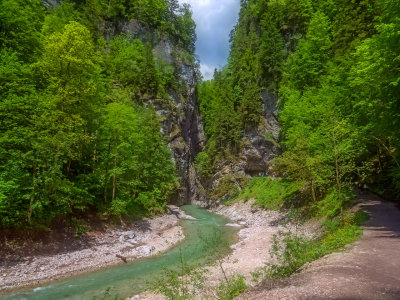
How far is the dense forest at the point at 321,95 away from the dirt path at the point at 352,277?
3.87m

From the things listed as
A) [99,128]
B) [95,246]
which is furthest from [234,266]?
[99,128]

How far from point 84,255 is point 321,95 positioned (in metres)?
23.3

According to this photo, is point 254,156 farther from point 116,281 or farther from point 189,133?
point 116,281

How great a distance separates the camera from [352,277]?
19.8 ft

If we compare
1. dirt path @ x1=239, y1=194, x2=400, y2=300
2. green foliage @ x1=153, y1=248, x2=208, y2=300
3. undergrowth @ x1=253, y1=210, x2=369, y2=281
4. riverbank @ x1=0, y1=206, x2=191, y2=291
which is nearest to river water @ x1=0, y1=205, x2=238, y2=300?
green foliage @ x1=153, y1=248, x2=208, y2=300

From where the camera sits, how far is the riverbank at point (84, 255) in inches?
438

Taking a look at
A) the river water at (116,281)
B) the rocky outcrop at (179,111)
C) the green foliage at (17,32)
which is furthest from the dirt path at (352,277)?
the rocky outcrop at (179,111)

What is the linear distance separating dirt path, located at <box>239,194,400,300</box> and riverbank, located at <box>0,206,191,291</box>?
6.73m

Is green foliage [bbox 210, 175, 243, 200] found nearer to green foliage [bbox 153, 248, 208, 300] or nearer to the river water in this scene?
the river water

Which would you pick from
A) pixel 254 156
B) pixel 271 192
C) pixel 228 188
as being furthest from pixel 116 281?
pixel 254 156

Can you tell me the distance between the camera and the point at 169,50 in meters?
54.5

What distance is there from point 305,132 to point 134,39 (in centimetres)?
4378

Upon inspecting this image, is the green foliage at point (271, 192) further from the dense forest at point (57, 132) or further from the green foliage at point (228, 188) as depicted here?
the dense forest at point (57, 132)

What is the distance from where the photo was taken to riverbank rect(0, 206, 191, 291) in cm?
1112
